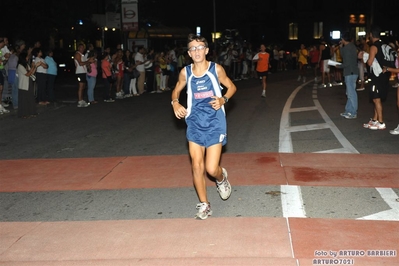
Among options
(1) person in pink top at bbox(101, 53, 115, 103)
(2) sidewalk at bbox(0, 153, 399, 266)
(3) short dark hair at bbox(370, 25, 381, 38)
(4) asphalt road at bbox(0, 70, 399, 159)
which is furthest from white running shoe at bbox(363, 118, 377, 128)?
(1) person in pink top at bbox(101, 53, 115, 103)

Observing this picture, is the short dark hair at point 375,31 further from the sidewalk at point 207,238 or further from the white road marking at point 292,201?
the white road marking at point 292,201

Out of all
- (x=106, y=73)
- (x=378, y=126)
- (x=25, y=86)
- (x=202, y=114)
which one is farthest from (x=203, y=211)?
(x=106, y=73)

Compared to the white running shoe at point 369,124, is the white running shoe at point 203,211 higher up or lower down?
lower down

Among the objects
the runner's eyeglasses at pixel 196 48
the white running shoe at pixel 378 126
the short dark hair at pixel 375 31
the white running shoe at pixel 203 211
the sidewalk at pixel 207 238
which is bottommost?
the sidewalk at pixel 207 238

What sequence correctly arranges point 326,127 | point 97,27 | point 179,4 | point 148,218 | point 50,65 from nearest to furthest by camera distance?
point 148,218 < point 326,127 < point 50,65 < point 97,27 < point 179,4

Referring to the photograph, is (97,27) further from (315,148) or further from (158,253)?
(158,253)

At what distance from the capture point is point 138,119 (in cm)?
1516

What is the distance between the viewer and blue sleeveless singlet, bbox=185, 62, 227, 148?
630cm

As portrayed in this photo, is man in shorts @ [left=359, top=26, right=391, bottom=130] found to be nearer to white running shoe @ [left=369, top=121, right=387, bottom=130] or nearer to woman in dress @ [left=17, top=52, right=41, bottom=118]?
white running shoe @ [left=369, top=121, right=387, bottom=130]

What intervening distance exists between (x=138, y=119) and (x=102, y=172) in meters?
6.32

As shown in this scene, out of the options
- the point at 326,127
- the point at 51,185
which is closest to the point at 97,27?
the point at 326,127

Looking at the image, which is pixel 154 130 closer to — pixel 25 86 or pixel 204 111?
pixel 25 86

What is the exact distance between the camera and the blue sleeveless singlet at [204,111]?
6305 millimetres

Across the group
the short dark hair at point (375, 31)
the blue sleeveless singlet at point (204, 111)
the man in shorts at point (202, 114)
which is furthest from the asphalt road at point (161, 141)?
the short dark hair at point (375, 31)
